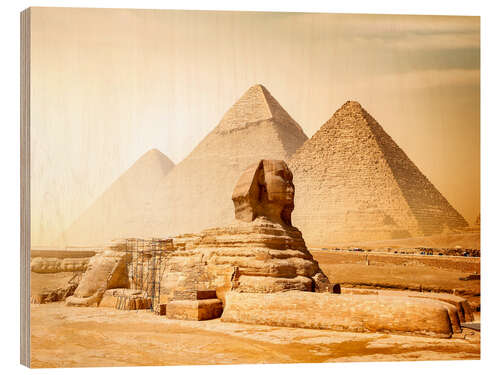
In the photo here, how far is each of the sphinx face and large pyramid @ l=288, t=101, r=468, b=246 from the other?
20.5 meters

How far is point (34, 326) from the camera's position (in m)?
9.86

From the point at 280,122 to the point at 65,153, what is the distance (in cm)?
3318

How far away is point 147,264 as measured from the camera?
16.3 meters

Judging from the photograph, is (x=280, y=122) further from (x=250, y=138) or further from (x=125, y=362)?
(x=125, y=362)

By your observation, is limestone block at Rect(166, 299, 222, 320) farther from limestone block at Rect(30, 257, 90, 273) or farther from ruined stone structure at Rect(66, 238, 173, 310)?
limestone block at Rect(30, 257, 90, 273)

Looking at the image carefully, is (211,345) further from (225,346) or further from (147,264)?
(147,264)

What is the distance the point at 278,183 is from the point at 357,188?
96.5ft

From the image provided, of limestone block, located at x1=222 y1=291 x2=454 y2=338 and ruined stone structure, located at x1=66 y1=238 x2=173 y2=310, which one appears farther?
ruined stone structure, located at x1=66 y1=238 x2=173 y2=310

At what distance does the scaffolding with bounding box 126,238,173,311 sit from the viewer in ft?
51.3

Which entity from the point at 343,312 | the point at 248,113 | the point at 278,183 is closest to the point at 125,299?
the point at 278,183

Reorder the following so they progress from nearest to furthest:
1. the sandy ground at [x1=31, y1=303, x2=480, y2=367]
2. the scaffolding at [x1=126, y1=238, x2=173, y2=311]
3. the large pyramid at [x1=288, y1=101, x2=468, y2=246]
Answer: the sandy ground at [x1=31, y1=303, x2=480, y2=367], the scaffolding at [x1=126, y1=238, x2=173, y2=311], the large pyramid at [x1=288, y1=101, x2=468, y2=246]

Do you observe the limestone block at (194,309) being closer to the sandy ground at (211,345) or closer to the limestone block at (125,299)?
the sandy ground at (211,345)

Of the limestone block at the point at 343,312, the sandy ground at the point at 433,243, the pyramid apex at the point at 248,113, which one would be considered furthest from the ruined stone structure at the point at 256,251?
the pyramid apex at the point at 248,113

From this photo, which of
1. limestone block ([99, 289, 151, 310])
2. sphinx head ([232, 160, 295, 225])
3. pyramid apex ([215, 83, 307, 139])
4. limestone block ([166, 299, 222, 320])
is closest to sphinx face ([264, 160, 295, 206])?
sphinx head ([232, 160, 295, 225])
